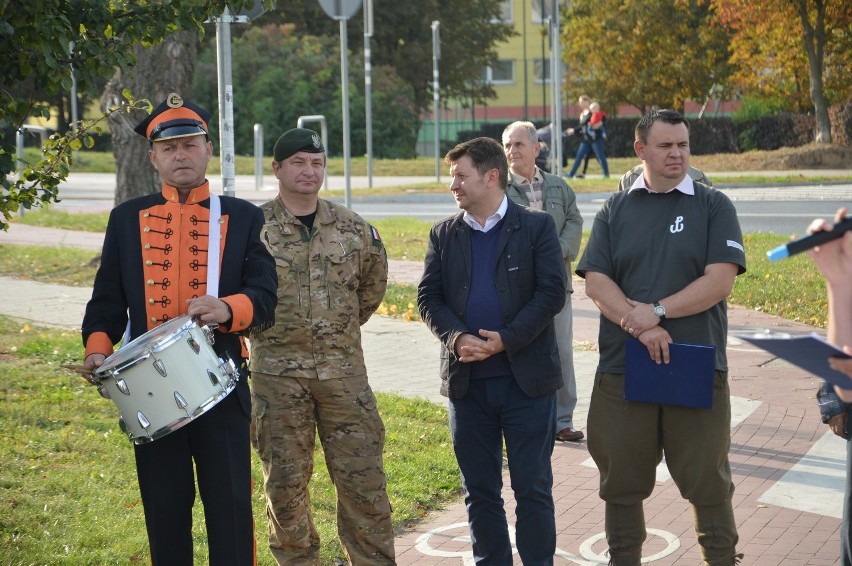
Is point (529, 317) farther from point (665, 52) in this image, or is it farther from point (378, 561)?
point (665, 52)

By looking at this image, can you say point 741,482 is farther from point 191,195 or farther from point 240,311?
point 191,195

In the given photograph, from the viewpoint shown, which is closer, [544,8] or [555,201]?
[555,201]

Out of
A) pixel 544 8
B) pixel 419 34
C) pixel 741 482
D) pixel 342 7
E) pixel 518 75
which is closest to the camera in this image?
pixel 741 482

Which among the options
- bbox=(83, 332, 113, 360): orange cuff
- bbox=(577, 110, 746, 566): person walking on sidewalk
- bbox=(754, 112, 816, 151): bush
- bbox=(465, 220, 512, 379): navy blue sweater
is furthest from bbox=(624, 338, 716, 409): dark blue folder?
bbox=(754, 112, 816, 151): bush

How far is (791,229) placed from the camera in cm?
1878

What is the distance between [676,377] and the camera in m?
5.17

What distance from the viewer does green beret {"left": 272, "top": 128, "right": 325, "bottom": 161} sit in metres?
5.38

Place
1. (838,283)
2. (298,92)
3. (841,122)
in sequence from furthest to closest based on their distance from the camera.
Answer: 1. (298,92)
2. (841,122)
3. (838,283)

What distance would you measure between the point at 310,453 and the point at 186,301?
111cm

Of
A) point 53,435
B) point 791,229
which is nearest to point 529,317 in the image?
point 53,435

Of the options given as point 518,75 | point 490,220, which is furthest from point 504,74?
point 490,220

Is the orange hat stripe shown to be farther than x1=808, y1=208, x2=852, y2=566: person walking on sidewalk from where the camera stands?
Yes

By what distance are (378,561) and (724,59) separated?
41517 millimetres

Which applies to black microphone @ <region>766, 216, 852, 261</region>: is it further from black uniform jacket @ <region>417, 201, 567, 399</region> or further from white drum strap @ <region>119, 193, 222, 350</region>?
→ white drum strap @ <region>119, 193, 222, 350</region>
